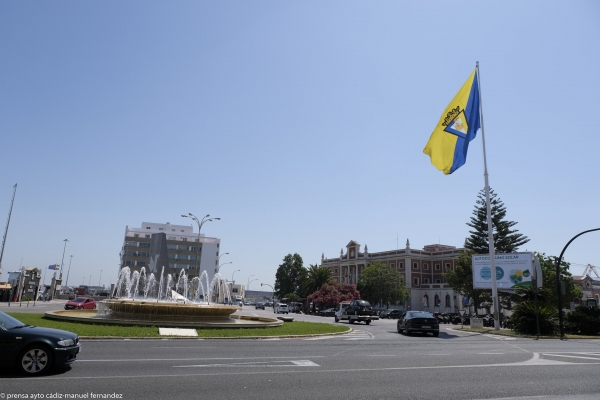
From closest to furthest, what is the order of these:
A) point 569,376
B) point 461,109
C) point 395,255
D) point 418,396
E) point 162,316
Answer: point 418,396 → point 569,376 → point 162,316 → point 461,109 → point 395,255

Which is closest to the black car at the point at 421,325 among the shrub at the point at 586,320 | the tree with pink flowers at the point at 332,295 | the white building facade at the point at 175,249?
the shrub at the point at 586,320

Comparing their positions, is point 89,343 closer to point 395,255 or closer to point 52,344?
point 52,344

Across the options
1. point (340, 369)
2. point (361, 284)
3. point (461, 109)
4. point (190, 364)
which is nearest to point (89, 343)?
point (190, 364)

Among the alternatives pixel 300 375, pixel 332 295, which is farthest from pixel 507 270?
pixel 332 295

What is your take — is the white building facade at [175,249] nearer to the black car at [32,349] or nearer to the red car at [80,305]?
the red car at [80,305]

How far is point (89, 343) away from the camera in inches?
558

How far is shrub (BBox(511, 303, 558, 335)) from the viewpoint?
2678 cm

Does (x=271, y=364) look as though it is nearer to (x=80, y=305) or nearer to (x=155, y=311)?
(x=155, y=311)

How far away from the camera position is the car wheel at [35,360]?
8.29m

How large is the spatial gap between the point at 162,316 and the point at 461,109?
855 inches

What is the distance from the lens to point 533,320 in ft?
88.4

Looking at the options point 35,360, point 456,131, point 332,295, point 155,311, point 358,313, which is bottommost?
point 35,360

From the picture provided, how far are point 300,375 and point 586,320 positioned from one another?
2652 cm

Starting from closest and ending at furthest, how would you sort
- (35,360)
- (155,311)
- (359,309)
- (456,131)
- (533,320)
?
(35,360)
(155,311)
(533,320)
(456,131)
(359,309)
